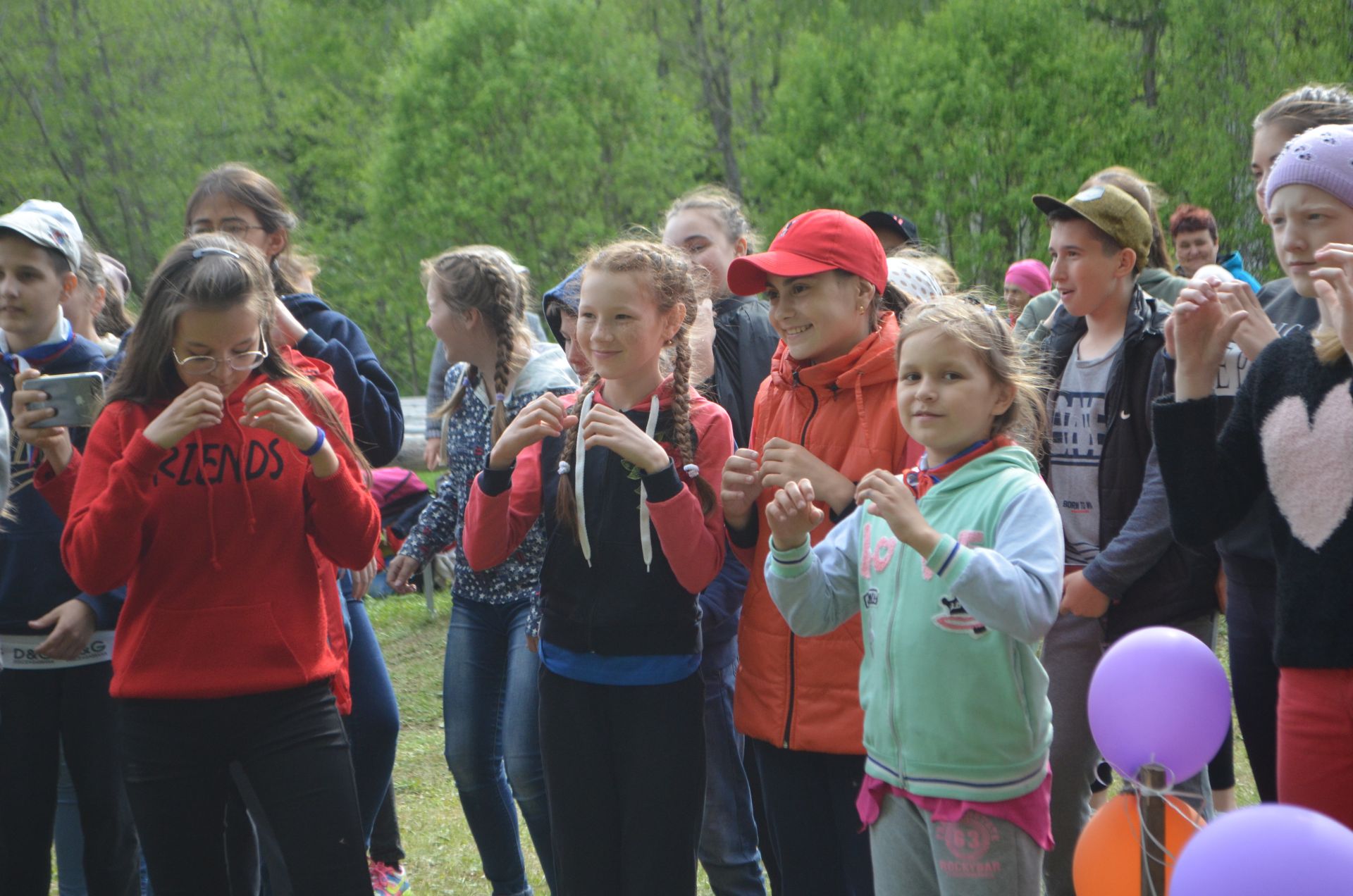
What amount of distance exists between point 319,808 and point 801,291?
1.66m

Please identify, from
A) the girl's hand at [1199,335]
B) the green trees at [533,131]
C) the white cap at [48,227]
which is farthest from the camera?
the green trees at [533,131]

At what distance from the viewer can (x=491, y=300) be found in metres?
4.00

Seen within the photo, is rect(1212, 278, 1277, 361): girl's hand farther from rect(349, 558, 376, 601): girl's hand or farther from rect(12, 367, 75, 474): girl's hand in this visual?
rect(12, 367, 75, 474): girl's hand

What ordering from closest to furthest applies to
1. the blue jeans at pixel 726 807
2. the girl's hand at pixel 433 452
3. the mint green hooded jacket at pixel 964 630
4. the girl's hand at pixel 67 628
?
the mint green hooded jacket at pixel 964 630, the girl's hand at pixel 67 628, the blue jeans at pixel 726 807, the girl's hand at pixel 433 452

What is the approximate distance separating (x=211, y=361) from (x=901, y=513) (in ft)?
5.43

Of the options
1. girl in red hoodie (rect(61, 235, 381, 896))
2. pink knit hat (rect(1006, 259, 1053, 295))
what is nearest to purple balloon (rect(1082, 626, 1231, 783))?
girl in red hoodie (rect(61, 235, 381, 896))

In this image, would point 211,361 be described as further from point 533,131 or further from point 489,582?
point 533,131

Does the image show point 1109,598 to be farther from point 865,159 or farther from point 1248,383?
point 865,159

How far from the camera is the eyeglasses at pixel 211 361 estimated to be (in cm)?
291

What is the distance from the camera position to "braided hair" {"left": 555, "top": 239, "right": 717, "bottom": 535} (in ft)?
10.1

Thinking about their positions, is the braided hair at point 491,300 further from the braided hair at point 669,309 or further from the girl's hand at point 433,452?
the girl's hand at point 433,452

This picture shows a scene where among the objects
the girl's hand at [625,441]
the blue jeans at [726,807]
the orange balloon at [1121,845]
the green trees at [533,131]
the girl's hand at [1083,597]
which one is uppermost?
the green trees at [533,131]

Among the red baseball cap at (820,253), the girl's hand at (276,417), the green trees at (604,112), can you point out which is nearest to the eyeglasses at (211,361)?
the girl's hand at (276,417)

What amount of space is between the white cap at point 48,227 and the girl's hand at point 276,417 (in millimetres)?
1044
